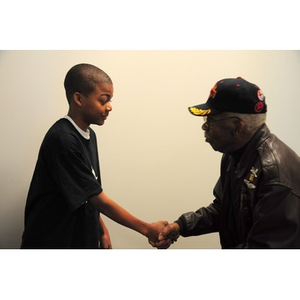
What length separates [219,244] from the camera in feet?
6.05

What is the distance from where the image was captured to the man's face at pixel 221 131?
1544 millimetres

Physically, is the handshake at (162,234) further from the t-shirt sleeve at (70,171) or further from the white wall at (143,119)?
the t-shirt sleeve at (70,171)

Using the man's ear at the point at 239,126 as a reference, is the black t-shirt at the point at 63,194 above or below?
below

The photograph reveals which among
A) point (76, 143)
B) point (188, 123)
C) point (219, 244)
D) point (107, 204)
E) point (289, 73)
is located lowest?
point (219, 244)

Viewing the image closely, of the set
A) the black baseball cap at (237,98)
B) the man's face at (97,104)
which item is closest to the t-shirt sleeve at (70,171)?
the man's face at (97,104)

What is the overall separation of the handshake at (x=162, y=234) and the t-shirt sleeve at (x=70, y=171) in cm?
39

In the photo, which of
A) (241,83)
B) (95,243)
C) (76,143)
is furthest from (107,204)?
(241,83)

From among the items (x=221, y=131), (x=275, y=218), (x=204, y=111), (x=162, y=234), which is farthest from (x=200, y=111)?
(x=162, y=234)

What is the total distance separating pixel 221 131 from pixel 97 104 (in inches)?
24.9

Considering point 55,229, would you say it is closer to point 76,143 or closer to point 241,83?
point 76,143

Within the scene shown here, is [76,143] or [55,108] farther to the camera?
[55,108]

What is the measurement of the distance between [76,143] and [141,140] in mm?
370

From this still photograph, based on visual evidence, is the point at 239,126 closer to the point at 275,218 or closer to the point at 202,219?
the point at 275,218

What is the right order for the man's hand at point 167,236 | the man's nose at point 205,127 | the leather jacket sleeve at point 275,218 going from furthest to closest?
the man's hand at point 167,236 < the man's nose at point 205,127 < the leather jacket sleeve at point 275,218
